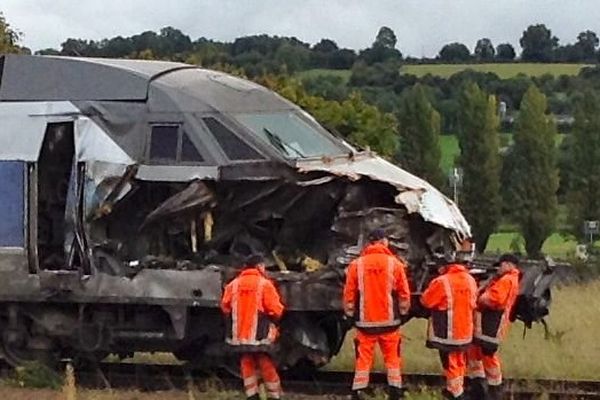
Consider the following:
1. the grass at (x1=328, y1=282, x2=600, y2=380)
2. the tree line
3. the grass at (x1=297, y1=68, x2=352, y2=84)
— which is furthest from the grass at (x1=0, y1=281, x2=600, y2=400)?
the grass at (x1=297, y1=68, x2=352, y2=84)

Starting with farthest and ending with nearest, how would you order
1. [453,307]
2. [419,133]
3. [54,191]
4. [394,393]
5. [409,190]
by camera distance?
[419,133] → [54,191] → [409,190] → [394,393] → [453,307]

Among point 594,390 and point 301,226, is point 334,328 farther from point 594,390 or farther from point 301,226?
point 594,390

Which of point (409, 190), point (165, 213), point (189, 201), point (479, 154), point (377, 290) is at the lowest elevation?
point (377, 290)

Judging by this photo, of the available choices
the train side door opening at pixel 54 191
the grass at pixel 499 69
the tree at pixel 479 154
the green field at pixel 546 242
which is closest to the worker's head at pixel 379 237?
the train side door opening at pixel 54 191

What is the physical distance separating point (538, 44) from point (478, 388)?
119708 mm

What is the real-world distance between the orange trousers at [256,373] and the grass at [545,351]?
230 cm

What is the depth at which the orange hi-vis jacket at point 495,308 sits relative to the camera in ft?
35.2

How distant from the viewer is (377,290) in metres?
10.6

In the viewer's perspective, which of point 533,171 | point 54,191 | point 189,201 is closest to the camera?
point 189,201

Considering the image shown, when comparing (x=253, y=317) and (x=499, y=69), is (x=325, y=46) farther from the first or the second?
(x=253, y=317)

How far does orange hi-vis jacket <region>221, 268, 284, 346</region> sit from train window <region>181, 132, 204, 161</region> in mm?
1682

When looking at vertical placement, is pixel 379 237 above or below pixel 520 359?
above

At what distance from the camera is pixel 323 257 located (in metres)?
12.2

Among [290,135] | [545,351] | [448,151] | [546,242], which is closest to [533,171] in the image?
[546,242]
